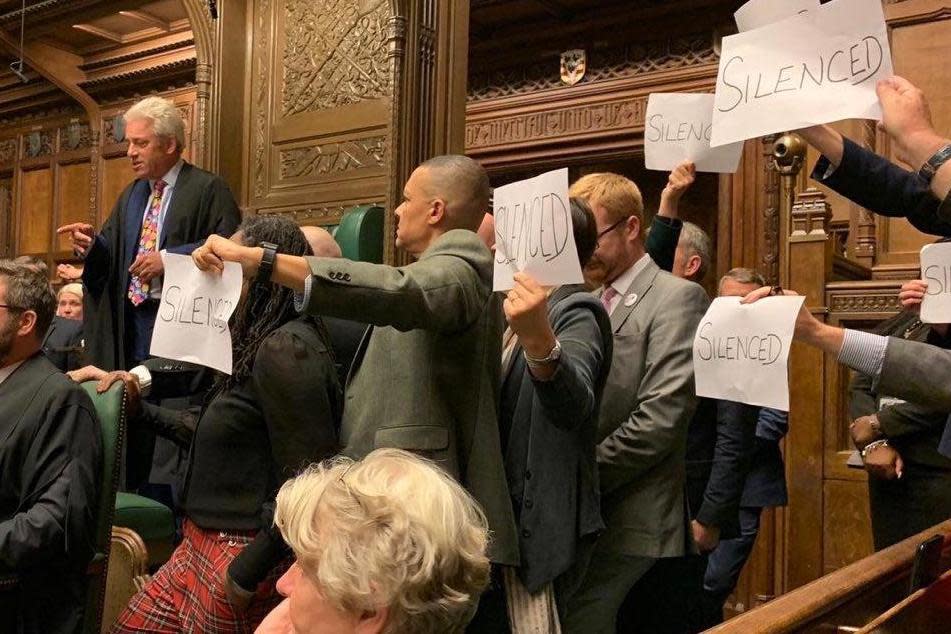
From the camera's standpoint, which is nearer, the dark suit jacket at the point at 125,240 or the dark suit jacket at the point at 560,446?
the dark suit jacket at the point at 560,446

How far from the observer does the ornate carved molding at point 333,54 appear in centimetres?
396

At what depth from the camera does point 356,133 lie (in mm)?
4000

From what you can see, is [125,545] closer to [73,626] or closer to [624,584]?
[73,626]

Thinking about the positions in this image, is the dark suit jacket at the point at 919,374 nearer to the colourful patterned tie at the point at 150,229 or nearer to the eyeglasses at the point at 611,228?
the eyeglasses at the point at 611,228

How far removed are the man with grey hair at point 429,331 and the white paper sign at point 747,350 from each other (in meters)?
0.39

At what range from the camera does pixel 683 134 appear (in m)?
2.19

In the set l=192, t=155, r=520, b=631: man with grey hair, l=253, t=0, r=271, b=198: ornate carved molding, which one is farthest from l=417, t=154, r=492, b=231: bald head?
l=253, t=0, r=271, b=198: ornate carved molding

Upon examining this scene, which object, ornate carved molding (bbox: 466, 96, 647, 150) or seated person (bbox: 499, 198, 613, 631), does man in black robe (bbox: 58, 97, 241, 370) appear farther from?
ornate carved molding (bbox: 466, 96, 647, 150)

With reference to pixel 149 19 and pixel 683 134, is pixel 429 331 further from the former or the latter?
pixel 149 19

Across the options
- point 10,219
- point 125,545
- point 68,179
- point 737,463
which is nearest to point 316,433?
point 125,545

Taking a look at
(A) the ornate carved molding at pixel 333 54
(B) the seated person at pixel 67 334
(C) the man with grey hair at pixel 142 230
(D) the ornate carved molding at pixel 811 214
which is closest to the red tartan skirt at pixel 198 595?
(B) the seated person at pixel 67 334

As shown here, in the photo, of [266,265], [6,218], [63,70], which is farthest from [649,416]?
[6,218]

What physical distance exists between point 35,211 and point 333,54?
190 inches

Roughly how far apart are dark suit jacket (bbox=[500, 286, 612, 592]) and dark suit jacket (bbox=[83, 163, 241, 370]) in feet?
5.94
